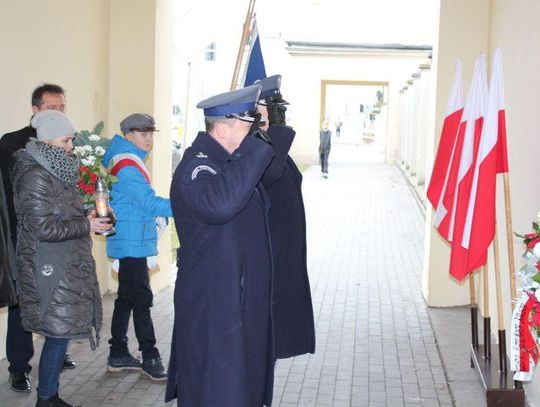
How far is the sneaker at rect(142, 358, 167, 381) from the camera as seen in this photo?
19.1 ft

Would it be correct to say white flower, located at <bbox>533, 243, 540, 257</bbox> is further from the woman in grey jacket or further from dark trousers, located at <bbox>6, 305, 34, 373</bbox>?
dark trousers, located at <bbox>6, 305, 34, 373</bbox>

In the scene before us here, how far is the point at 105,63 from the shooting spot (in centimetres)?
828

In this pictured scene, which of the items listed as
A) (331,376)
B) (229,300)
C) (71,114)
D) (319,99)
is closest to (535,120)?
(331,376)

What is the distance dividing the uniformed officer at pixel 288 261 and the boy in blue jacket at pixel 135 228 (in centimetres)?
123

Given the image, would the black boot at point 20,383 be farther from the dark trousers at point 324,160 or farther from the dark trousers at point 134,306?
the dark trousers at point 324,160

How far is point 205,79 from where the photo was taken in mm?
17328

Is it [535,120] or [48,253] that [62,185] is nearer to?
Result: [48,253]

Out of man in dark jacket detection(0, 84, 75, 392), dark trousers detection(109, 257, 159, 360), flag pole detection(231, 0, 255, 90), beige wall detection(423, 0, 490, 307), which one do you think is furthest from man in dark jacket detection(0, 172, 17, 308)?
beige wall detection(423, 0, 490, 307)

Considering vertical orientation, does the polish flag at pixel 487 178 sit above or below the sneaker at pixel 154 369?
above

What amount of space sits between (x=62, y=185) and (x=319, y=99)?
28.6m

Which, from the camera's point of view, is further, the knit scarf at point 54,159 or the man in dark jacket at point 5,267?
the knit scarf at point 54,159

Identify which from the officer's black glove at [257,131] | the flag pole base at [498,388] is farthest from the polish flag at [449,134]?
the officer's black glove at [257,131]

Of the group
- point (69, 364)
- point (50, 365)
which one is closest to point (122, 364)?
point (69, 364)

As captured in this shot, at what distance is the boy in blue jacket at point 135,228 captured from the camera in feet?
18.0
